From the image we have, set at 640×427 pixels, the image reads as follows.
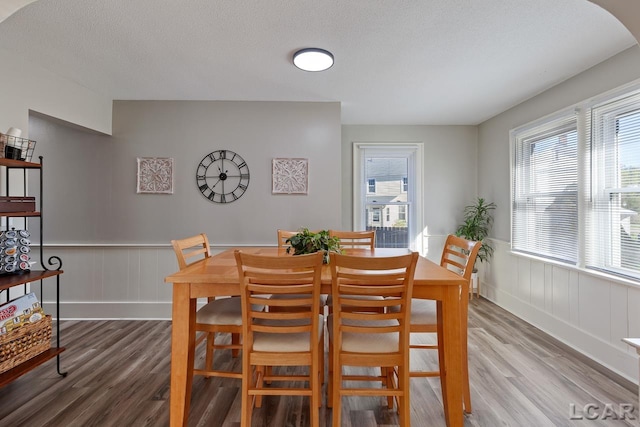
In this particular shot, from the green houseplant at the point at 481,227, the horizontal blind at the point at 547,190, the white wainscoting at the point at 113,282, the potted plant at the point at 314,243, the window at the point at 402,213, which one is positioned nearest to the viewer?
the potted plant at the point at 314,243

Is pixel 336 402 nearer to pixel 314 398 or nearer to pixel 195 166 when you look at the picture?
pixel 314 398

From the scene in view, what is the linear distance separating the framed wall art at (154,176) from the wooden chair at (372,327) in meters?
2.86

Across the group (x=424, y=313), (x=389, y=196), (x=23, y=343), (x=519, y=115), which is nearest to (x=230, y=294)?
(x=424, y=313)

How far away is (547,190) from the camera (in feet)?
10.9

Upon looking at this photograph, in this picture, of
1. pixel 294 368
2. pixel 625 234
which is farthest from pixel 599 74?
pixel 294 368

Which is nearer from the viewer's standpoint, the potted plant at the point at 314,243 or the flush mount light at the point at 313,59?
the potted plant at the point at 314,243

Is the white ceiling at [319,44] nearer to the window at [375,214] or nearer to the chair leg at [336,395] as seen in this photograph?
the window at [375,214]

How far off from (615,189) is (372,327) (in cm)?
242

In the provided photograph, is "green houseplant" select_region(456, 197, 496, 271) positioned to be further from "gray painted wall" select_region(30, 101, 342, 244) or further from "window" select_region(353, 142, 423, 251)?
"gray painted wall" select_region(30, 101, 342, 244)

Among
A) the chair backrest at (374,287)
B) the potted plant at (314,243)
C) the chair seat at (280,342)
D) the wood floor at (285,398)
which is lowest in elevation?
the wood floor at (285,398)

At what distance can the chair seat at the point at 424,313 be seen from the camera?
1.88 m

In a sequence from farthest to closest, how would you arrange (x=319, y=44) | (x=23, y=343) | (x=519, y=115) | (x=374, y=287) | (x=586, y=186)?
1. (x=519, y=115)
2. (x=586, y=186)
3. (x=319, y=44)
4. (x=23, y=343)
5. (x=374, y=287)

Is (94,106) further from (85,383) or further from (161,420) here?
(161,420)

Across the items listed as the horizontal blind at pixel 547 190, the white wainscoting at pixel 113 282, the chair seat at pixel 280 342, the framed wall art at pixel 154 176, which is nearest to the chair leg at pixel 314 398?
the chair seat at pixel 280 342
